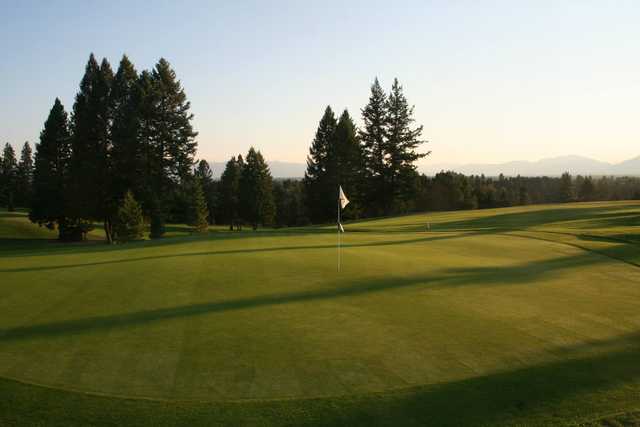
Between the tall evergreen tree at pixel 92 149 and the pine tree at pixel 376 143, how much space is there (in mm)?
27985

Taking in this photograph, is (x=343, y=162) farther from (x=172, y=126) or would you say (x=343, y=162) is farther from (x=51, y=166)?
(x=51, y=166)

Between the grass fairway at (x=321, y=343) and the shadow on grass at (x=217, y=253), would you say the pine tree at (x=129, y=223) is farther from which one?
the grass fairway at (x=321, y=343)

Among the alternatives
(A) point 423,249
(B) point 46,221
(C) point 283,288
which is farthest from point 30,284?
(B) point 46,221

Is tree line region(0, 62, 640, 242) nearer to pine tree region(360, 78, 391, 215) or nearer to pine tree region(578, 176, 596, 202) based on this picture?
pine tree region(360, 78, 391, 215)

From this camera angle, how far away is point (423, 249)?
17953mm

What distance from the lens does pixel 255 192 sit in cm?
6600

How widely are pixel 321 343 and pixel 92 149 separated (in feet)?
148

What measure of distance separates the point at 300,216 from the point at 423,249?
70181 mm

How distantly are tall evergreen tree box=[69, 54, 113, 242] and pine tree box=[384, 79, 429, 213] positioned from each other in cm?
3023

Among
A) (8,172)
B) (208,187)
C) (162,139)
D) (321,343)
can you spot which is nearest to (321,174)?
(162,139)

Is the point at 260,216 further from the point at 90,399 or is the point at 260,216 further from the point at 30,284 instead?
the point at 90,399

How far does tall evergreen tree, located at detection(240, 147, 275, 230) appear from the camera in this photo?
66.0 metres

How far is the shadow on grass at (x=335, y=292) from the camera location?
8.06 m

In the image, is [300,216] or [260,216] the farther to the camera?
[300,216]
